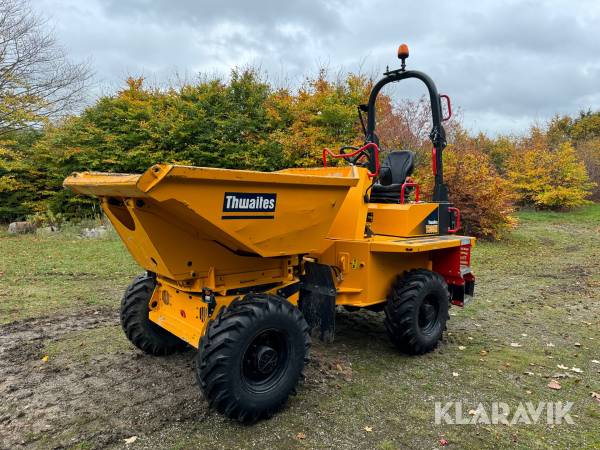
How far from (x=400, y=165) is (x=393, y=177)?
145 millimetres

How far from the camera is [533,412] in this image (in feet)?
10.1

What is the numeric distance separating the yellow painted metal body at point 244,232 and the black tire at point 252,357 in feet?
1.20

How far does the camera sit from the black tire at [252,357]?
271cm

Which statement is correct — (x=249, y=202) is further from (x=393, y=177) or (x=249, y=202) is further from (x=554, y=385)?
(x=554, y=385)

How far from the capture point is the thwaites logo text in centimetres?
258

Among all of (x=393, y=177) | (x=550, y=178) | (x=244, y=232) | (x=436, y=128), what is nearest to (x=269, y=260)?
(x=244, y=232)

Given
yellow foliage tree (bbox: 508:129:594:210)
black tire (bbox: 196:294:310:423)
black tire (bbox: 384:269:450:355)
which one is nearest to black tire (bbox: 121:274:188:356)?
black tire (bbox: 196:294:310:423)

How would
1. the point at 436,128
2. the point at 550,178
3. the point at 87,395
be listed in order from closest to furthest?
the point at 87,395, the point at 436,128, the point at 550,178

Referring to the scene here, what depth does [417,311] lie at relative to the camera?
3.91 m

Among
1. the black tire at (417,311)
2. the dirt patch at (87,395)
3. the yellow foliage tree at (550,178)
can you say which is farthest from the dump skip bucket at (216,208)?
the yellow foliage tree at (550,178)

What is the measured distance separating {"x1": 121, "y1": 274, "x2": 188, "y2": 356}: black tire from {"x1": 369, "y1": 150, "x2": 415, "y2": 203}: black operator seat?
2350 mm

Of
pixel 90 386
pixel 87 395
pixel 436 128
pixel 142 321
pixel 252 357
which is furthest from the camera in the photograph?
pixel 436 128

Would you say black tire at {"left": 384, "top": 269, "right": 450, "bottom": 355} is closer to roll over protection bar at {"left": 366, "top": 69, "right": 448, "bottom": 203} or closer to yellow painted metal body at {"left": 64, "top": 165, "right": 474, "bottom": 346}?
yellow painted metal body at {"left": 64, "top": 165, "right": 474, "bottom": 346}

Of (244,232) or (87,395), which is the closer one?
(244,232)
